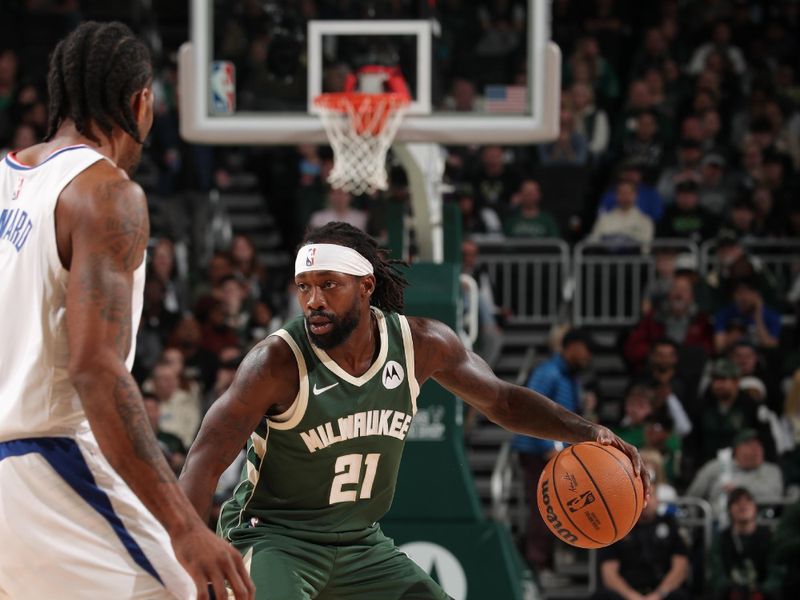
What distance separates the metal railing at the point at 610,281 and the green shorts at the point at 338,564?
847 centimetres

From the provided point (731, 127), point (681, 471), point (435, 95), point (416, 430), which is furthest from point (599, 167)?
point (416, 430)

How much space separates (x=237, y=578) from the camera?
3020 millimetres

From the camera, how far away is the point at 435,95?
27.9 feet

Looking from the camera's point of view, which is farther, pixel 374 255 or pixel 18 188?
pixel 374 255

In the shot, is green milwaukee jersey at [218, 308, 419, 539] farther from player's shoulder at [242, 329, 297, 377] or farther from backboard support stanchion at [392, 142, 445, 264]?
backboard support stanchion at [392, 142, 445, 264]

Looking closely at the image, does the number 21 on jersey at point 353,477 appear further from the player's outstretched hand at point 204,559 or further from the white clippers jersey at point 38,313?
the player's outstretched hand at point 204,559

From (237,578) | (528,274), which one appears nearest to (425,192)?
(528,274)

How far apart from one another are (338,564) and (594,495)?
912 mm

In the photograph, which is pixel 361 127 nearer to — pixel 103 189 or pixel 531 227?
pixel 531 227

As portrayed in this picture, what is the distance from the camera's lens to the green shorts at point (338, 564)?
4492mm

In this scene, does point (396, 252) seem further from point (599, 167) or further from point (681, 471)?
point (599, 167)

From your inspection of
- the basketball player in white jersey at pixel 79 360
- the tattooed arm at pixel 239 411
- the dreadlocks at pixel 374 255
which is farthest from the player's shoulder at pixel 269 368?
the basketball player in white jersey at pixel 79 360

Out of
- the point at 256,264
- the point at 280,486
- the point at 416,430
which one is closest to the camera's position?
the point at 280,486

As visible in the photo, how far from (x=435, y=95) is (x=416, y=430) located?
202 centimetres
